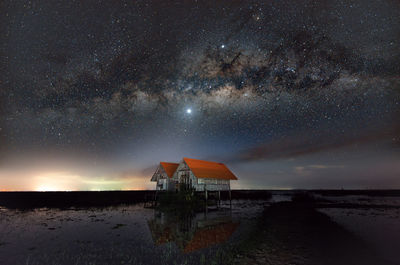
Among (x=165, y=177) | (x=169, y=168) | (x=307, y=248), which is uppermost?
(x=169, y=168)

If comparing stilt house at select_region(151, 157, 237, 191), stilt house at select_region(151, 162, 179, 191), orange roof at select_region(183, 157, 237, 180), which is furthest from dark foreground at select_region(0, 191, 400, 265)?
stilt house at select_region(151, 162, 179, 191)

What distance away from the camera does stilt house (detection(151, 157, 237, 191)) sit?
35.2 m

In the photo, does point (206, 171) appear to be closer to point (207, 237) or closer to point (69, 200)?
point (207, 237)

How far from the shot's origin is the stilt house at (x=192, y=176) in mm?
35156

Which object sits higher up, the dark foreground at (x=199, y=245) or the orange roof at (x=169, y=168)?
the orange roof at (x=169, y=168)

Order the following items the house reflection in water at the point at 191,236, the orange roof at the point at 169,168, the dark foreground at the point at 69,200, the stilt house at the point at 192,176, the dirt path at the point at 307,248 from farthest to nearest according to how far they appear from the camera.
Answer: the dark foreground at the point at 69,200 → the orange roof at the point at 169,168 → the stilt house at the point at 192,176 → the house reflection in water at the point at 191,236 → the dirt path at the point at 307,248

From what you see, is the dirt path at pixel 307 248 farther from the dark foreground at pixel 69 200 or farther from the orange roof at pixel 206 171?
the dark foreground at pixel 69 200

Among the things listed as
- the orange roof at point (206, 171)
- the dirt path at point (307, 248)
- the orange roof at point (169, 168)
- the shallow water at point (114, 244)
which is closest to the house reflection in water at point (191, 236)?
the shallow water at point (114, 244)

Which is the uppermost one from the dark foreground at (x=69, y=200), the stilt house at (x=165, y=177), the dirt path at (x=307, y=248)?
the stilt house at (x=165, y=177)

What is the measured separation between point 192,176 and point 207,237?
20.1 m

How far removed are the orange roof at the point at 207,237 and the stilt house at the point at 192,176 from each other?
15.7 meters

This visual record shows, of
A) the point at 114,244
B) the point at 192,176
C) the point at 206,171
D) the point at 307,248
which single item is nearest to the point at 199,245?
the point at 114,244

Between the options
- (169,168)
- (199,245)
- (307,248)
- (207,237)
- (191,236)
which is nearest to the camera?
(307,248)

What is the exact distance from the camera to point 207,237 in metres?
15.4
